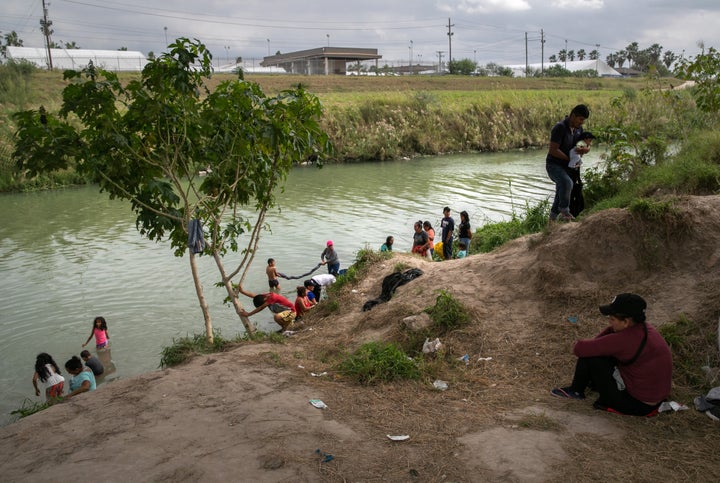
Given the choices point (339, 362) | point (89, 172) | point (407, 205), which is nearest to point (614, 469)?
point (339, 362)

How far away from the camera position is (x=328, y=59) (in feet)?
235

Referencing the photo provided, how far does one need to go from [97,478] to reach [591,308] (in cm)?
533

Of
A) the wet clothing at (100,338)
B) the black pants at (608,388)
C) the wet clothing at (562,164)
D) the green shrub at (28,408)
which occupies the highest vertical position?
the wet clothing at (562,164)

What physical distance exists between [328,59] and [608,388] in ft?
233

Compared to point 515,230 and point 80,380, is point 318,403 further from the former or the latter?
point 515,230

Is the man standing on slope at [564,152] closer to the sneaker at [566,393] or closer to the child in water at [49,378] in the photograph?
the sneaker at [566,393]

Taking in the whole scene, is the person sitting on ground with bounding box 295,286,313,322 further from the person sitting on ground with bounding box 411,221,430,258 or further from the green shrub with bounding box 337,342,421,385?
the green shrub with bounding box 337,342,421,385

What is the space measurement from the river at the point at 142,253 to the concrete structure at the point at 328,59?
46.4 metres

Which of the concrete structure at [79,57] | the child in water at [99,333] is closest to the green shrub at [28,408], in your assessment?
the child in water at [99,333]

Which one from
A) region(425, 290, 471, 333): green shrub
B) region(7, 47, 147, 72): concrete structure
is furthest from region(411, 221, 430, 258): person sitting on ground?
region(7, 47, 147, 72): concrete structure

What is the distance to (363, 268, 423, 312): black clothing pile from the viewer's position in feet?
31.1

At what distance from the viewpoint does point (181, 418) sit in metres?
5.45

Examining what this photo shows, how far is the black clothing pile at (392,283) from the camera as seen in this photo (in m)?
9.48

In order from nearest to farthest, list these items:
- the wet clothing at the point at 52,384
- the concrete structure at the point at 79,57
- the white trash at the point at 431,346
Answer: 1. the white trash at the point at 431,346
2. the wet clothing at the point at 52,384
3. the concrete structure at the point at 79,57
